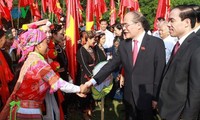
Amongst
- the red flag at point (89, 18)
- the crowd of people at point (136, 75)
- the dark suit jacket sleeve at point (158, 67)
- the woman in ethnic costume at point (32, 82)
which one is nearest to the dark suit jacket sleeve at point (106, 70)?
the crowd of people at point (136, 75)

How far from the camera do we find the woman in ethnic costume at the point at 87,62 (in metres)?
5.59

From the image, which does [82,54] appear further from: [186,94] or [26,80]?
[186,94]

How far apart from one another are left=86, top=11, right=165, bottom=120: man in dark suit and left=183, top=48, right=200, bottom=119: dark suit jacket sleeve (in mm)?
1002

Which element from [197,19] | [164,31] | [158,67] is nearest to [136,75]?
[158,67]

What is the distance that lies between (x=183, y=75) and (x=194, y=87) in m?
0.18

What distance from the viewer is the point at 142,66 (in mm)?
3750

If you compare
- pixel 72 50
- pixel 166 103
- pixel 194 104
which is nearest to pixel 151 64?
pixel 166 103

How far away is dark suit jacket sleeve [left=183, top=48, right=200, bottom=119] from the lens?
8.68ft

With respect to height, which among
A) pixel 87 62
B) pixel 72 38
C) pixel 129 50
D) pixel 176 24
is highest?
pixel 176 24

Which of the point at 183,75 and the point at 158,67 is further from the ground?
the point at 183,75

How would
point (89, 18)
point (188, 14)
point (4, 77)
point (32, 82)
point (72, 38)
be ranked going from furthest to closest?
point (89, 18) → point (72, 38) → point (4, 77) → point (32, 82) → point (188, 14)

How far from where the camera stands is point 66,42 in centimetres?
652

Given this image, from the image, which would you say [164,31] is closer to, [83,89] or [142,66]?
[142,66]

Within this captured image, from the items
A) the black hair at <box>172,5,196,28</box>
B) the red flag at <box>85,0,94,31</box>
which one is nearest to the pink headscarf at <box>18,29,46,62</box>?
the black hair at <box>172,5,196,28</box>
